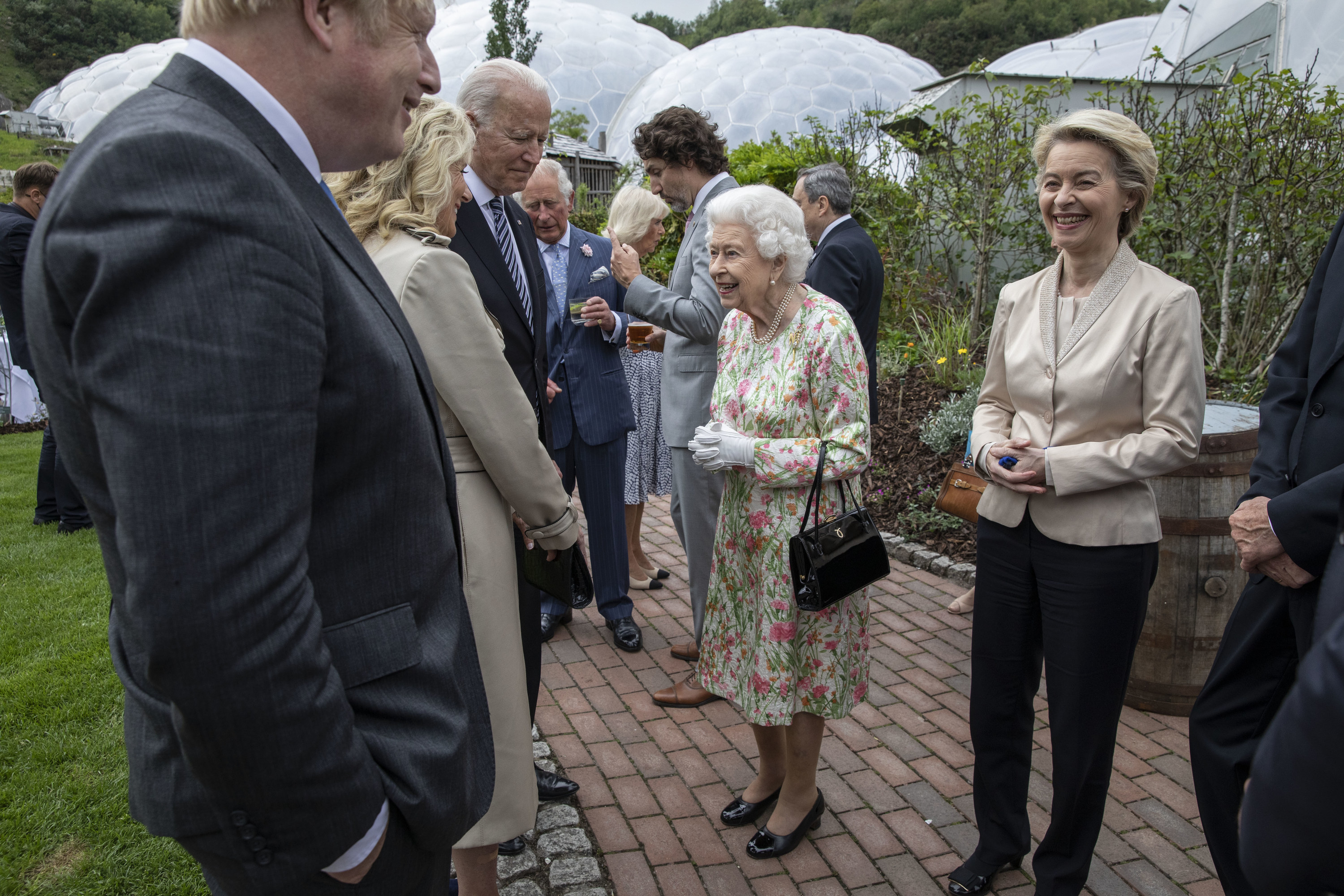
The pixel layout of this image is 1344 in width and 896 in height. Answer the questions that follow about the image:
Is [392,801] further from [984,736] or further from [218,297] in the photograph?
[984,736]

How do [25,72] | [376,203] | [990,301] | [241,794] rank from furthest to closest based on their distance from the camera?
1. [25,72]
2. [990,301]
3. [376,203]
4. [241,794]

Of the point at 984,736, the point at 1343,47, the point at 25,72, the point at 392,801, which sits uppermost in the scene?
the point at 25,72

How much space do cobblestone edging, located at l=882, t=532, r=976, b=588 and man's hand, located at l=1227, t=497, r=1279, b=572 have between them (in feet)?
8.47

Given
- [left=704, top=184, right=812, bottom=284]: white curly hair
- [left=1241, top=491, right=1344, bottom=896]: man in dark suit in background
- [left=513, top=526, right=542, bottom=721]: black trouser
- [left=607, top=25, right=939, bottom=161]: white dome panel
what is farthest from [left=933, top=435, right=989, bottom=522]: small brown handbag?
[left=607, top=25, right=939, bottom=161]: white dome panel

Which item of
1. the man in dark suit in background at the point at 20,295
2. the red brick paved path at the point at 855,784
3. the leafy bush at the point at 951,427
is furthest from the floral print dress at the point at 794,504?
the man in dark suit in background at the point at 20,295

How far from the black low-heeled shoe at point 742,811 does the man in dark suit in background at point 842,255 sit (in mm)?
2357

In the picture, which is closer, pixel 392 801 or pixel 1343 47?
pixel 392 801

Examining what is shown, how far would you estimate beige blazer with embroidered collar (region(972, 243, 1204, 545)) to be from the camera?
2256 millimetres

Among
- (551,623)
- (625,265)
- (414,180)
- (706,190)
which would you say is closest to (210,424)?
(414,180)

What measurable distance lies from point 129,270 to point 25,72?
6458 centimetres

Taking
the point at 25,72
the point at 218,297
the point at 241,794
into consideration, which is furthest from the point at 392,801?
the point at 25,72

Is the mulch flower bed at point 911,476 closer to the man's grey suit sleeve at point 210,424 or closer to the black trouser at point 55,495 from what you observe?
the man's grey suit sleeve at point 210,424

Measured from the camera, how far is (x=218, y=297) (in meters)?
0.83

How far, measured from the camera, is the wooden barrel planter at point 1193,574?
124 inches
